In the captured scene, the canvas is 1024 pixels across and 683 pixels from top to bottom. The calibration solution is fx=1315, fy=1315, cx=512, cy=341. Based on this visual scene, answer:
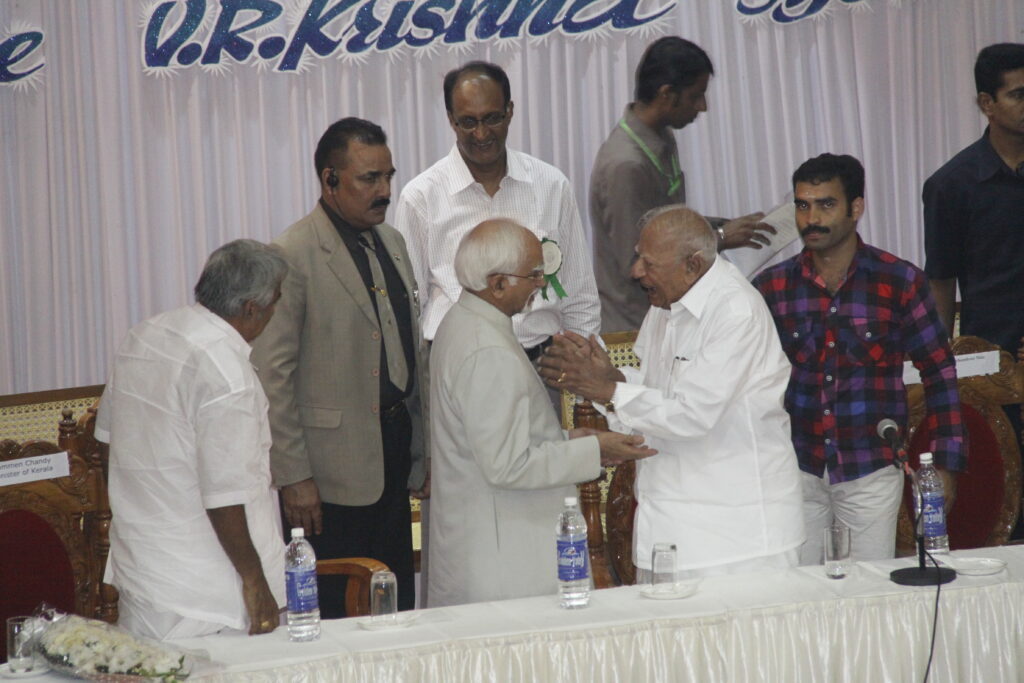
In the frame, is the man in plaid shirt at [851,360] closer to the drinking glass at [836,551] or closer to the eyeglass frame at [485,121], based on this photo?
the drinking glass at [836,551]

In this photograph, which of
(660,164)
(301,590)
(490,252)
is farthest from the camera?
(660,164)

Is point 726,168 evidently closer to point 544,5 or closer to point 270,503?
point 544,5

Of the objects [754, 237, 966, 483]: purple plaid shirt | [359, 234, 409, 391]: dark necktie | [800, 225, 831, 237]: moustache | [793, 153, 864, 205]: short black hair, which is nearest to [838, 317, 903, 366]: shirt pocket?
[754, 237, 966, 483]: purple plaid shirt

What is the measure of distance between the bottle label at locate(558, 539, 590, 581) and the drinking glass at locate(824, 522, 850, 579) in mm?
605

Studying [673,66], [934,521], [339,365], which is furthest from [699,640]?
[673,66]

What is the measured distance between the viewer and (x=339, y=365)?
12.9ft

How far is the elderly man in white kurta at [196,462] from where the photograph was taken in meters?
2.95

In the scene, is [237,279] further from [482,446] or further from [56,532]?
[56,532]

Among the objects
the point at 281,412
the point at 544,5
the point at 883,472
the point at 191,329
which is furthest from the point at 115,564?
the point at 544,5

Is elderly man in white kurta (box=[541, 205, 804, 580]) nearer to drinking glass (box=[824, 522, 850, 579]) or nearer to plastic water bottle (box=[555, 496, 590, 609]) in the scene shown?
drinking glass (box=[824, 522, 850, 579])

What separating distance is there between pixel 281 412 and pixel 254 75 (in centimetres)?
301

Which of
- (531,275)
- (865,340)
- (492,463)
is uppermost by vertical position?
(531,275)

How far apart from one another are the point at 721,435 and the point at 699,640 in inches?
23.8

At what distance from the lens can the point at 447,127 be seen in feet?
21.3
